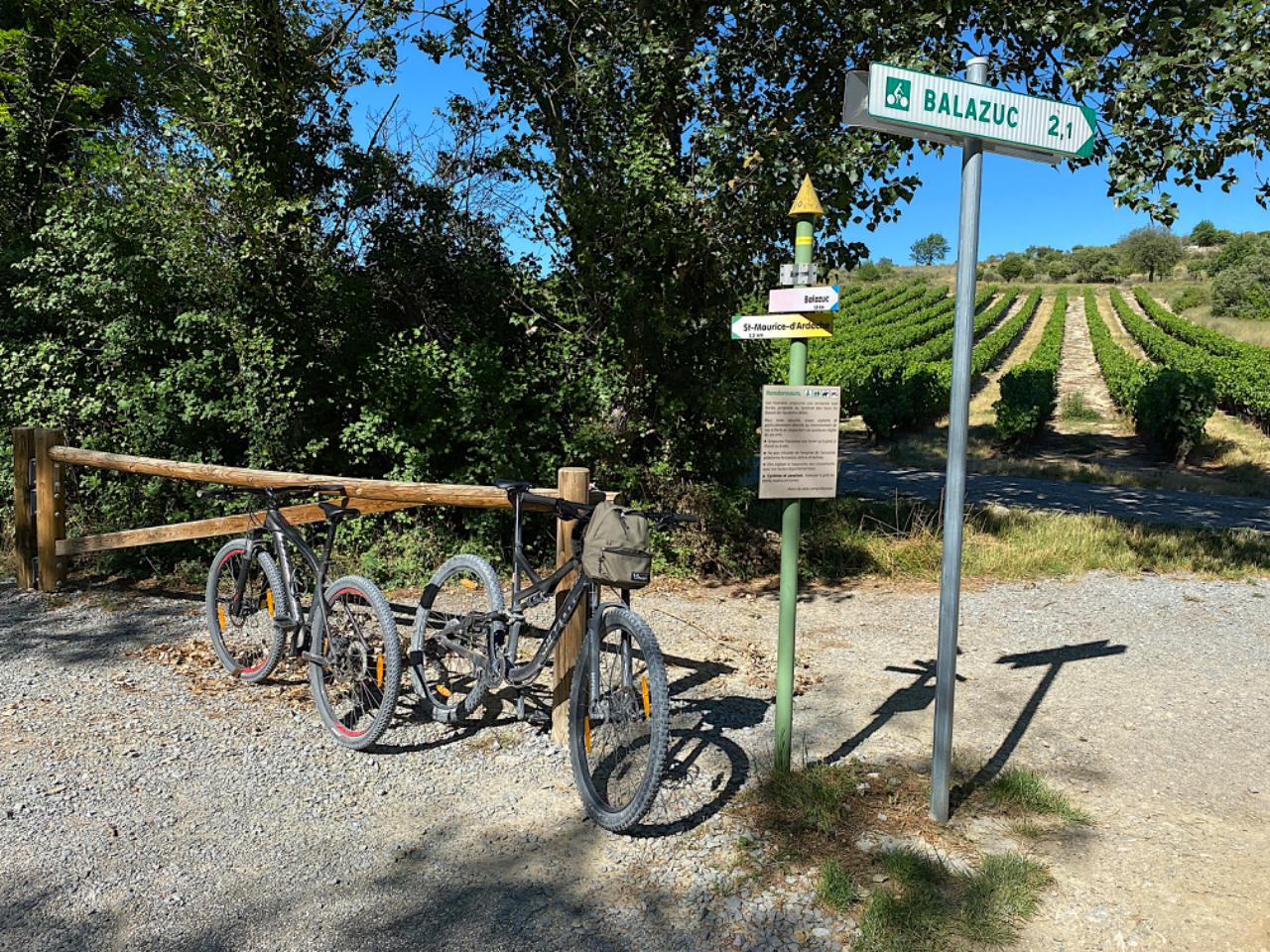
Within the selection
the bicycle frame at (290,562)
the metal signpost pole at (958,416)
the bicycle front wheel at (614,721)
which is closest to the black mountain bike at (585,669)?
the bicycle front wheel at (614,721)

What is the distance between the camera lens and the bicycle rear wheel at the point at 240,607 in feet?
15.9

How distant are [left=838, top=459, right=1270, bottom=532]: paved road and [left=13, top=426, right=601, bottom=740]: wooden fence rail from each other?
305 inches

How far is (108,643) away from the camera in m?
5.71

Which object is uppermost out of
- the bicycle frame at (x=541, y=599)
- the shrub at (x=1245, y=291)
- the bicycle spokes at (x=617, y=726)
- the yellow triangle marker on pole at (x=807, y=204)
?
Answer: the shrub at (x=1245, y=291)

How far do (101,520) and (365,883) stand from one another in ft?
20.3

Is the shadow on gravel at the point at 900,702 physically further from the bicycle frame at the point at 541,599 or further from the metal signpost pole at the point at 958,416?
the bicycle frame at the point at 541,599

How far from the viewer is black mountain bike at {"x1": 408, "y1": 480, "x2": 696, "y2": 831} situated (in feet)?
10.7

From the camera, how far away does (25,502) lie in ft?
22.9

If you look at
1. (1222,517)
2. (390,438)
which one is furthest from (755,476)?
(1222,517)

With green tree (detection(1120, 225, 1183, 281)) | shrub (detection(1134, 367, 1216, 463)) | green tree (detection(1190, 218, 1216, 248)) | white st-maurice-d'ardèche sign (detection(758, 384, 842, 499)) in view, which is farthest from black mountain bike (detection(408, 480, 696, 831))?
green tree (detection(1190, 218, 1216, 248))

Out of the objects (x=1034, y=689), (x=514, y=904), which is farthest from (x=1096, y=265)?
(x=514, y=904)

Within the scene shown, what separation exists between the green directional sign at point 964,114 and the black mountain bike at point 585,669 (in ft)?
5.20

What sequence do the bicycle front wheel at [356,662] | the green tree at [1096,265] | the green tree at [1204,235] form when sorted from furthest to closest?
the green tree at [1204,235] → the green tree at [1096,265] → the bicycle front wheel at [356,662]

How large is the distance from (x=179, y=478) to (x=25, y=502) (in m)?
1.80
